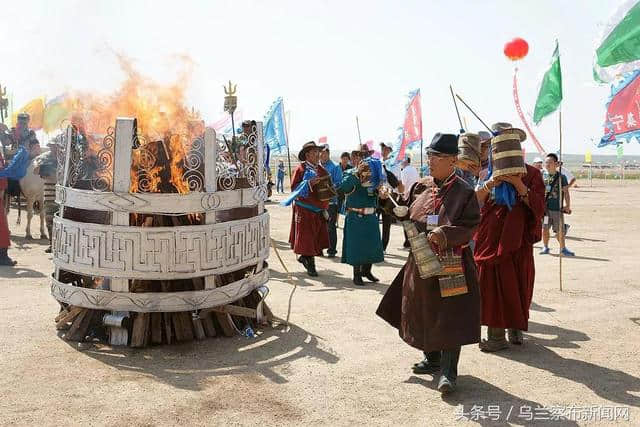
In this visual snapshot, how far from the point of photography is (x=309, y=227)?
1023 cm

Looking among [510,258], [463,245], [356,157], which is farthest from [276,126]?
[463,245]

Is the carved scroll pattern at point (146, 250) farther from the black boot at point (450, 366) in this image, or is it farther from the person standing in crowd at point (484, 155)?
the person standing in crowd at point (484, 155)

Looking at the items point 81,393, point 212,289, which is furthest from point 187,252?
point 81,393

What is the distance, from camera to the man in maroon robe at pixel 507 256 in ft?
19.8

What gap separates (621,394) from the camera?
16.4ft

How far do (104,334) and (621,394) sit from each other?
4.70m

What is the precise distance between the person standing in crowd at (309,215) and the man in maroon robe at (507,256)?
13.8ft

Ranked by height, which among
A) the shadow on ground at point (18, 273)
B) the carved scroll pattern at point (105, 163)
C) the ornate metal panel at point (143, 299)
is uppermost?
the carved scroll pattern at point (105, 163)

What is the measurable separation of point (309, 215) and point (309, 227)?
0.71ft

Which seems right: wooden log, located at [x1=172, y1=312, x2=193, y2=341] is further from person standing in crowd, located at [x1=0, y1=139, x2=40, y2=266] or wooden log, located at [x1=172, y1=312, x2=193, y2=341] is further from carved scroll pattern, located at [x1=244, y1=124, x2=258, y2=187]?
person standing in crowd, located at [x1=0, y1=139, x2=40, y2=266]

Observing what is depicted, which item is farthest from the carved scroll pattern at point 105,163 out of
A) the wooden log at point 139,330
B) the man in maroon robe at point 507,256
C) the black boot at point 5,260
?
the black boot at point 5,260

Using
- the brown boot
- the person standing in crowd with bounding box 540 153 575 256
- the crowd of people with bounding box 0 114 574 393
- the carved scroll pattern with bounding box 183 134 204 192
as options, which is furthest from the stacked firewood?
the person standing in crowd with bounding box 540 153 575 256

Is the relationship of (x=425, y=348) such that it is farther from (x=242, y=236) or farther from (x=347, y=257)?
(x=347, y=257)

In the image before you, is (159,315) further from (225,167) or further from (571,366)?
(571,366)
